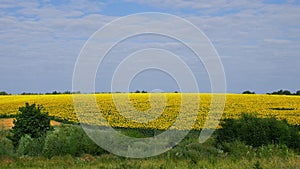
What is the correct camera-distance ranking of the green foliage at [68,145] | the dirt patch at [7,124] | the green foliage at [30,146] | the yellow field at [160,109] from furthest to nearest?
the yellow field at [160,109] < the dirt patch at [7,124] < the green foliage at [30,146] < the green foliage at [68,145]

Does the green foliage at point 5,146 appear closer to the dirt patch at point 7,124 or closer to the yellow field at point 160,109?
the dirt patch at point 7,124

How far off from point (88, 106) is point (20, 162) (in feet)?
47.8

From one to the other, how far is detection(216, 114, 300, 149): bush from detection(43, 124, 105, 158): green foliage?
438 centimetres

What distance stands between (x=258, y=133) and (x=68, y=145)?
21.0 ft

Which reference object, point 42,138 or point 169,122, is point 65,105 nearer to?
point 169,122

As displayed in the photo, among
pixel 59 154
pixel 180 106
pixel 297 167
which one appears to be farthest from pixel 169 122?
pixel 297 167

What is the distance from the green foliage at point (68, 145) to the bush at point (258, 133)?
4383 mm

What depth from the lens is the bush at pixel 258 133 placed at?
54.7ft

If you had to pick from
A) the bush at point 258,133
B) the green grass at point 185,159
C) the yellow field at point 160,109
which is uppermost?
the yellow field at point 160,109

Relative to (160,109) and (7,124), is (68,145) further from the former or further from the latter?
(160,109)

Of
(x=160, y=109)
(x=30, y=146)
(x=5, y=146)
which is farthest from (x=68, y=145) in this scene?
(x=160, y=109)

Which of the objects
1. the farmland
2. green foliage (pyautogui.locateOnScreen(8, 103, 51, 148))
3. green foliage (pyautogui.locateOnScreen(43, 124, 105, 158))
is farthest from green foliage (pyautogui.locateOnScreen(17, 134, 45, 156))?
green foliage (pyautogui.locateOnScreen(8, 103, 51, 148))

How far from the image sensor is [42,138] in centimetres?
1595

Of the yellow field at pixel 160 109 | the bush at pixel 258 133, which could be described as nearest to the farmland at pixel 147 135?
the yellow field at pixel 160 109
